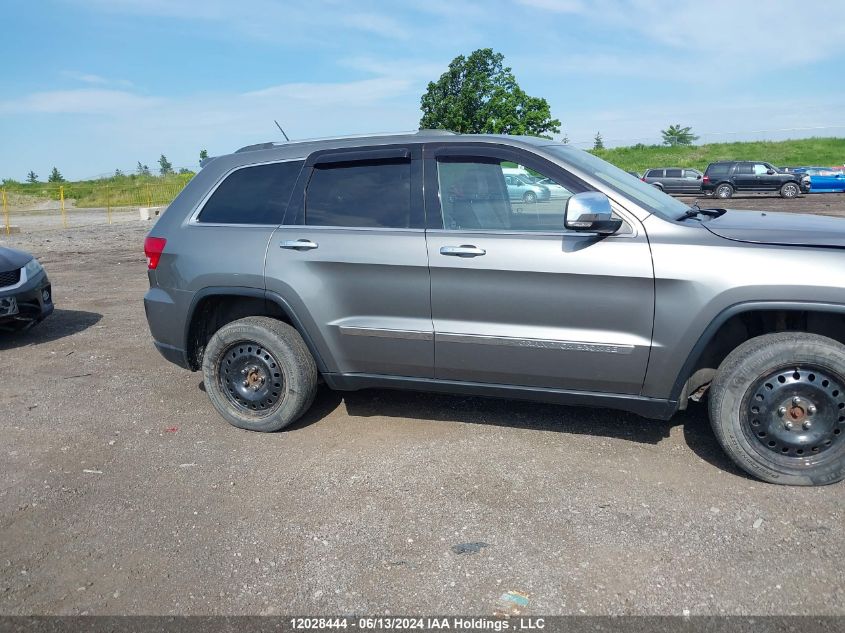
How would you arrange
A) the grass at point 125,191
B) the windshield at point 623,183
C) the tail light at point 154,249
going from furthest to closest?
the grass at point 125,191 → the tail light at point 154,249 → the windshield at point 623,183

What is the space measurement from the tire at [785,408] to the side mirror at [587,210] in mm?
1017

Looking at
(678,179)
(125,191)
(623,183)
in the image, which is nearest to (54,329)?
(623,183)

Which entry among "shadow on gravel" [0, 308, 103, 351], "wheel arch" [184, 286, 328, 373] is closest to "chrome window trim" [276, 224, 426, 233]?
"wheel arch" [184, 286, 328, 373]

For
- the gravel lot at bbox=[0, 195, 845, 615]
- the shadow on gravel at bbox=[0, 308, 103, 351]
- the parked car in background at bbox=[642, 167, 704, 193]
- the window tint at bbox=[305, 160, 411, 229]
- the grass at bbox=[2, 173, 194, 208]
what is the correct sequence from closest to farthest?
the gravel lot at bbox=[0, 195, 845, 615] → the window tint at bbox=[305, 160, 411, 229] → the shadow on gravel at bbox=[0, 308, 103, 351] → the parked car in background at bbox=[642, 167, 704, 193] → the grass at bbox=[2, 173, 194, 208]

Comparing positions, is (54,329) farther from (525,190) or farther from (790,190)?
(790,190)

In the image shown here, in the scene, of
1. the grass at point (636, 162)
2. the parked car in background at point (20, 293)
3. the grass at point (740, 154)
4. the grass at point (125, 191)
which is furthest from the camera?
the grass at point (740, 154)

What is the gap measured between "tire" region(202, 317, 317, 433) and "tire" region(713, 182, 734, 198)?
31.3 meters

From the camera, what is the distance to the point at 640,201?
12.4ft

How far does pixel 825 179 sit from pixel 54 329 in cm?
3485

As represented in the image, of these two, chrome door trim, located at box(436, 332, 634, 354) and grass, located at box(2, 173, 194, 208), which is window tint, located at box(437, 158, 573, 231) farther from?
grass, located at box(2, 173, 194, 208)

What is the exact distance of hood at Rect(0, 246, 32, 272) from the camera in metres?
6.84

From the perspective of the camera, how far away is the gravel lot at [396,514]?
111 inches

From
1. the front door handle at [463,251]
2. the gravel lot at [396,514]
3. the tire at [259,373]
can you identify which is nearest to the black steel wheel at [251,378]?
the tire at [259,373]

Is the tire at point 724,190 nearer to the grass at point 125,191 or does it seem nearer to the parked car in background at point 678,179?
the parked car in background at point 678,179
